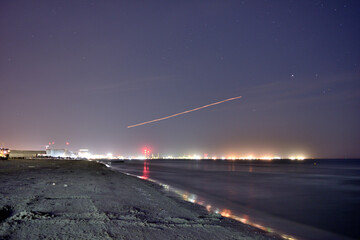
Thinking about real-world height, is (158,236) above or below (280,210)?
above

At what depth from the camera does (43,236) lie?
20.2 ft

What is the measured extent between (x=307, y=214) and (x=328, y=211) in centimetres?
234

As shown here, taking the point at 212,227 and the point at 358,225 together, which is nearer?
the point at 212,227

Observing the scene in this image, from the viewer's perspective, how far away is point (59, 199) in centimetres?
1121

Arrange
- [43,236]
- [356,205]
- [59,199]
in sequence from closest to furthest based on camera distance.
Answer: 1. [43,236]
2. [59,199]
3. [356,205]

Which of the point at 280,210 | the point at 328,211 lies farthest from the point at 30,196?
the point at 328,211

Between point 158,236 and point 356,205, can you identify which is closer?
point 158,236

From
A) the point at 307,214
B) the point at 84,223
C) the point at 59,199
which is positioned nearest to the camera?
the point at 84,223

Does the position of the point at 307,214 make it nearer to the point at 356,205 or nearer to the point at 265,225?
the point at 265,225

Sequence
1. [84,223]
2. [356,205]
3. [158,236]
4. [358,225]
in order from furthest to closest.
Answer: [356,205] < [358,225] < [84,223] < [158,236]

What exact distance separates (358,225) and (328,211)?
3.65 meters

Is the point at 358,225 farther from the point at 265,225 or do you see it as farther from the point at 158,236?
the point at 158,236

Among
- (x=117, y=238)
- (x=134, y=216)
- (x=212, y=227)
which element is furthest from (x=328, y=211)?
(x=117, y=238)

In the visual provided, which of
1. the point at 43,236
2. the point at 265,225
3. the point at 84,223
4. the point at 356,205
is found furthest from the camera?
the point at 356,205
